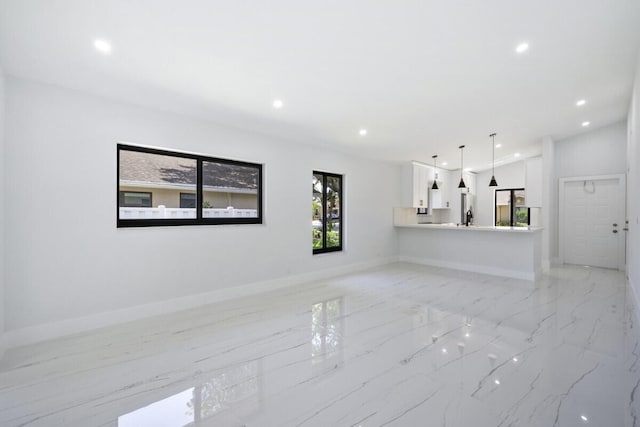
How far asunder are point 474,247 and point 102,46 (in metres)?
6.46

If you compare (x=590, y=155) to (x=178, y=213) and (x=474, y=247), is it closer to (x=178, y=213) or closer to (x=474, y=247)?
(x=474, y=247)

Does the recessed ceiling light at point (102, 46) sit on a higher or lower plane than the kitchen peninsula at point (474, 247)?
higher

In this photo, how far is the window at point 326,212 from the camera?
18.7 feet

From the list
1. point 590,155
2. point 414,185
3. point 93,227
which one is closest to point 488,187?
point 590,155

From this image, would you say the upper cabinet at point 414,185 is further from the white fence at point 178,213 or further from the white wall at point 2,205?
the white wall at point 2,205

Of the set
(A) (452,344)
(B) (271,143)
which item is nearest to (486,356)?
(A) (452,344)

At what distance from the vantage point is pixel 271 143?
4754 mm

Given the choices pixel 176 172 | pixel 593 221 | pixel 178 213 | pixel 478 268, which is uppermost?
pixel 176 172

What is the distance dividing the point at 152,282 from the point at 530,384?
147 inches

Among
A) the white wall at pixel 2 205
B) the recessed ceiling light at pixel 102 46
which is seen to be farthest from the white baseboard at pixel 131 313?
the recessed ceiling light at pixel 102 46

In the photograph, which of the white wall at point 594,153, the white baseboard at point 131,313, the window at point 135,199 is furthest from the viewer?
the white wall at point 594,153

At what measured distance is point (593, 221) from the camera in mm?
6602

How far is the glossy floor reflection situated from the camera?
71.9 inches

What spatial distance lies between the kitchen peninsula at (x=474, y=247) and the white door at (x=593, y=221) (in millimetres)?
1951
